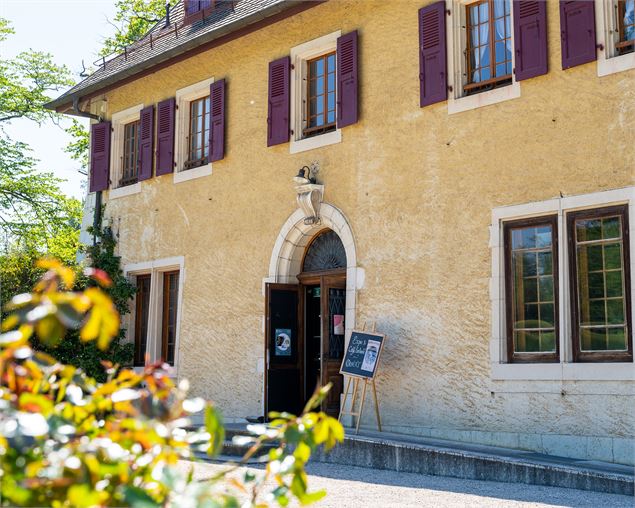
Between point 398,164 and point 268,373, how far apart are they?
3.30m

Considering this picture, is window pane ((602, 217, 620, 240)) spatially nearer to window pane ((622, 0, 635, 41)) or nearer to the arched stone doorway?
window pane ((622, 0, 635, 41))

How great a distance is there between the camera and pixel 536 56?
9914 mm

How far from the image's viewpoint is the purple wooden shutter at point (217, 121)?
14.0 meters

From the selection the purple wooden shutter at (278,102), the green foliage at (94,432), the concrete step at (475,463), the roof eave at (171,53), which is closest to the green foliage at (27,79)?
the roof eave at (171,53)

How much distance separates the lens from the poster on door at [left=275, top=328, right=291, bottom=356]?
497 inches

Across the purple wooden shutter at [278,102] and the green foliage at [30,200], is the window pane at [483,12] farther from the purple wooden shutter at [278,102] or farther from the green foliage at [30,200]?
the green foliage at [30,200]

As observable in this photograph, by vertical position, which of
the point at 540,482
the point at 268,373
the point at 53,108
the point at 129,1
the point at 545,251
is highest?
the point at 129,1

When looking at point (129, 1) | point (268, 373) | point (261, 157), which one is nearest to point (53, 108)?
point (261, 157)

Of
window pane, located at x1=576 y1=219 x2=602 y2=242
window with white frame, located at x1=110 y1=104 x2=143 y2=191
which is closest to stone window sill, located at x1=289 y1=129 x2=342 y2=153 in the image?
window pane, located at x1=576 y1=219 x2=602 y2=242

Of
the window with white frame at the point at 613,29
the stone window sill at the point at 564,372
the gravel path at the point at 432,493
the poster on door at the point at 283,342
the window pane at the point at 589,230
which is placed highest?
the window with white frame at the point at 613,29

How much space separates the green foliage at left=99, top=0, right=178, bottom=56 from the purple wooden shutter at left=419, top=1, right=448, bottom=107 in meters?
16.0

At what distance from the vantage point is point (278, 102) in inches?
518

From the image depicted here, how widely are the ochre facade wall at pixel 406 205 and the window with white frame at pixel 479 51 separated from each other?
0.20 meters

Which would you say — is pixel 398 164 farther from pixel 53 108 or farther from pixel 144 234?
pixel 53 108
